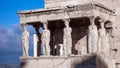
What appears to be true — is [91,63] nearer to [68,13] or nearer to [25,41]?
[68,13]

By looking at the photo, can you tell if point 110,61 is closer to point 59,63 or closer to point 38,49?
point 59,63

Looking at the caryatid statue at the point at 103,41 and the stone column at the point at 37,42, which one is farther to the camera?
the stone column at the point at 37,42

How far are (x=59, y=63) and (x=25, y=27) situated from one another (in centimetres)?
307


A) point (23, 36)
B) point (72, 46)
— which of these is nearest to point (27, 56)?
point (23, 36)

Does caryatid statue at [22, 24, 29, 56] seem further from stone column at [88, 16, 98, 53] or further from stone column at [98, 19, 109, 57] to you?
stone column at [98, 19, 109, 57]

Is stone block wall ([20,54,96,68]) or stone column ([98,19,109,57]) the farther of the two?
stone column ([98,19,109,57])

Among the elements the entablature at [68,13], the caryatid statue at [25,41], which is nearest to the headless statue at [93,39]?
the entablature at [68,13]

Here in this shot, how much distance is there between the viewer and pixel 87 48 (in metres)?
23.3

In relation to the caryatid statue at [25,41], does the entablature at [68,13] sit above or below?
above

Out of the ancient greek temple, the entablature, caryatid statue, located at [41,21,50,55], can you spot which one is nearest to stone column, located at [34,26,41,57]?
the ancient greek temple

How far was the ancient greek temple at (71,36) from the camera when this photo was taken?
2130cm

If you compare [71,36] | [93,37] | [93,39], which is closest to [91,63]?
[93,39]

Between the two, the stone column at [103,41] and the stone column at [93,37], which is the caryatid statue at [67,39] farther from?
the stone column at [103,41]

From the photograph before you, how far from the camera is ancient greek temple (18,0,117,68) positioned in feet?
69.9
